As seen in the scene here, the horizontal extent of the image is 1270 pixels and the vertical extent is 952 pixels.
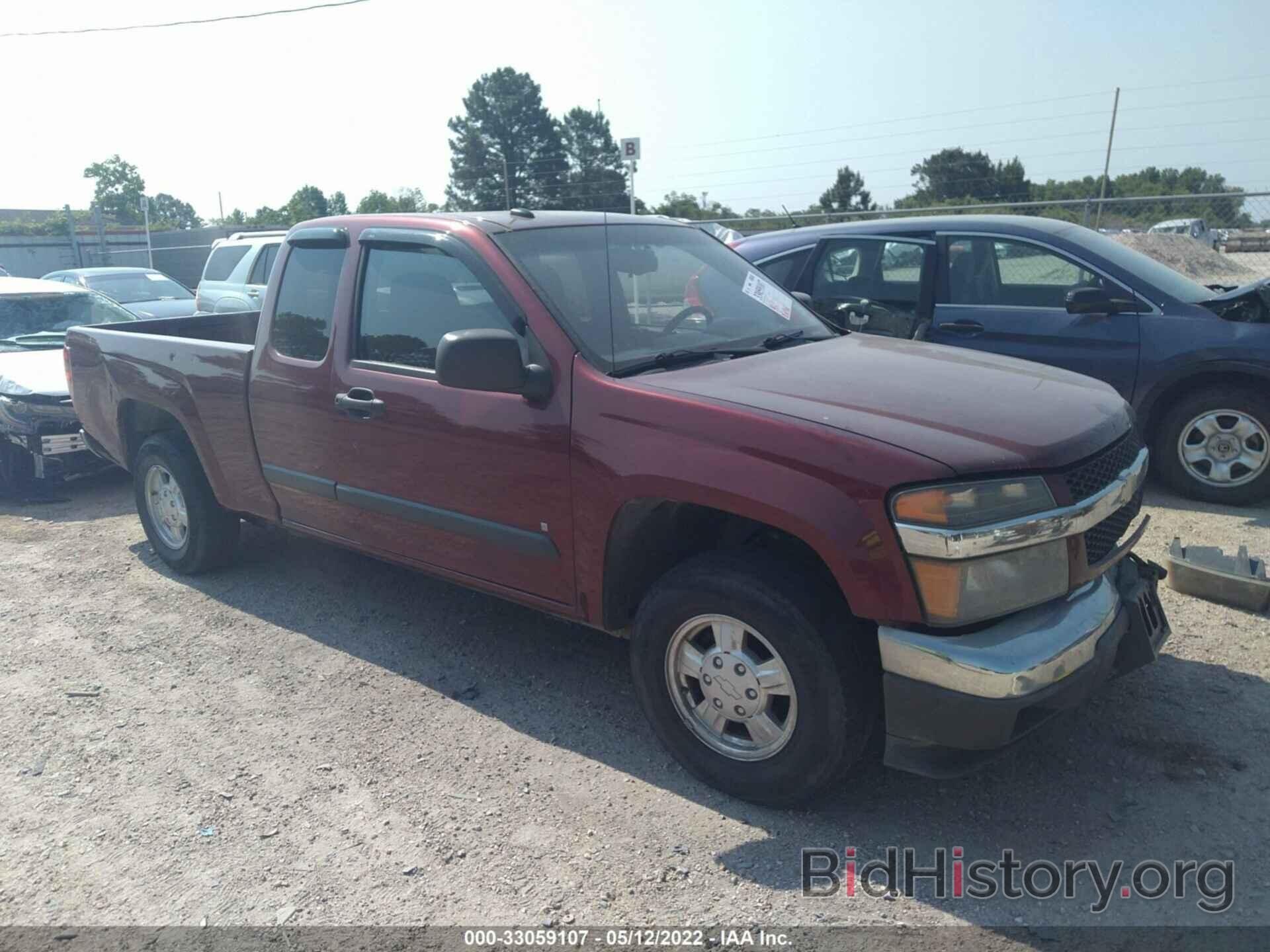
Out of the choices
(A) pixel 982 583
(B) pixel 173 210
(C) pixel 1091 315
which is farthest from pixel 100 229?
(B) pixel 173 210

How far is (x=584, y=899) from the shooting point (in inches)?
112

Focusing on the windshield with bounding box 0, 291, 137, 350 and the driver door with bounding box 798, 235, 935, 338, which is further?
the windshield with bounding box 0, 291, 137, 350

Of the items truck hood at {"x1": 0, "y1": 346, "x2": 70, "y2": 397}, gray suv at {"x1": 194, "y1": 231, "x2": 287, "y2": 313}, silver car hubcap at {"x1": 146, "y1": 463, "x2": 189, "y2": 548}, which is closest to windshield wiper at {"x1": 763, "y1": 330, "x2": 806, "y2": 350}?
silver car hubcap at {"x1": 146, "y1": 463, "x2": 189, "y2": 548}

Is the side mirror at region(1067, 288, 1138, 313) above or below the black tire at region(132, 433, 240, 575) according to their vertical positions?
above

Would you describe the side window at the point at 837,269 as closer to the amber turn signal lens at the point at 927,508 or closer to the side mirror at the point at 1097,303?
the side mirror at the point at 1097,303

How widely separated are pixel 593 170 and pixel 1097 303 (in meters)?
20.2

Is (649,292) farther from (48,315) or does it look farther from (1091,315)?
(48,315)

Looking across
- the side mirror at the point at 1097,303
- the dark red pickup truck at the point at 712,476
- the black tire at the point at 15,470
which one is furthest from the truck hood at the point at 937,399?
the black tire at the point at 15,470

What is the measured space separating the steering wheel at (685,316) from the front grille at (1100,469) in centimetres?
158

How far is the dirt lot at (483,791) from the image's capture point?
2.87m

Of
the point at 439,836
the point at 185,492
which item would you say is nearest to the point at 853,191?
the point at 185,492

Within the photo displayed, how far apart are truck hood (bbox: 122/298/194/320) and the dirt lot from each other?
8.85 m

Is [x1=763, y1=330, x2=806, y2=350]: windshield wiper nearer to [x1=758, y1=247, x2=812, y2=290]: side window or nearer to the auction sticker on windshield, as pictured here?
the auction sticker on windshield
